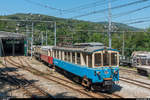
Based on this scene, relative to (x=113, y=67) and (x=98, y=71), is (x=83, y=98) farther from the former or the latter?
(x=113, y=67)

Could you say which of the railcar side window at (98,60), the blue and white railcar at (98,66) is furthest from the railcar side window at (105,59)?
the railcar side window at (98,60)

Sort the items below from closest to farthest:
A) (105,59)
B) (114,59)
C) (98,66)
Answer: (98,66), (105,59), (114,59)

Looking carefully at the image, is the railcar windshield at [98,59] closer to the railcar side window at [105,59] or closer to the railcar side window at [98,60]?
the railcar side window at [98,60]

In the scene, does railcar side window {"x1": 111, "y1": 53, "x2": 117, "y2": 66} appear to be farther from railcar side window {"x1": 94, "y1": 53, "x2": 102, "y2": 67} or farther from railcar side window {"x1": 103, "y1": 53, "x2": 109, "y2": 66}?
railcar side window {"x1": 94, "y1": 53, "x2": 102, "y2": 67}

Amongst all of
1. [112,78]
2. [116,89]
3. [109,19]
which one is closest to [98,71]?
[112,78]

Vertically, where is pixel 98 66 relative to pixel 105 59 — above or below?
below

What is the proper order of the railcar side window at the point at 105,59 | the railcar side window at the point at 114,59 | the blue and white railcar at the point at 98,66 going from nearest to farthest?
the blue and white railcar at the point at 98,66, the railcar side window at the point at 105,59, the railcar side window at the point at 114,59

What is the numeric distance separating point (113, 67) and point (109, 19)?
11.7 metres

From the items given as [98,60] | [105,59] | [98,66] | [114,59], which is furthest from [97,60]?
[114,59]

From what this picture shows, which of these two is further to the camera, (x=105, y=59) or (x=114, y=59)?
(x=114, y=59)

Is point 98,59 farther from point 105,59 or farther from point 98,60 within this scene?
point 105,59

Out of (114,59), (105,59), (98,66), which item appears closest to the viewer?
(98,66)

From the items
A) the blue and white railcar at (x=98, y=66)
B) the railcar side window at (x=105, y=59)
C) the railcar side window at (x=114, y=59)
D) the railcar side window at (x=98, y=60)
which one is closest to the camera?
the blue and white railcar at (x=98, y=66)

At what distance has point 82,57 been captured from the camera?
37.6 ft
